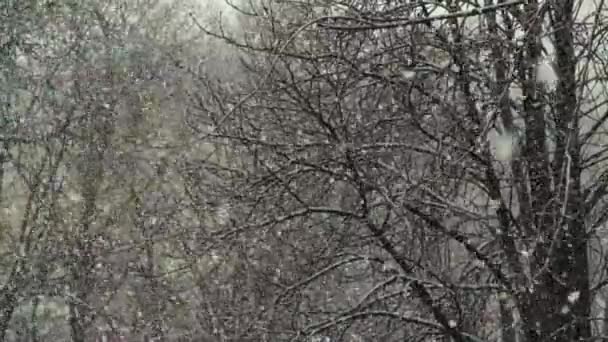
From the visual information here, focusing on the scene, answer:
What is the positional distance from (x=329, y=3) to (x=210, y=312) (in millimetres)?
6892

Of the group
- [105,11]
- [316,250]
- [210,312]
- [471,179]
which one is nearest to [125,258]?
[210,312]

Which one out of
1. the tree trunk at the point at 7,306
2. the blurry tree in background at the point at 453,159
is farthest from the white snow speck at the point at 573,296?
the tree trunk at the point at 7,306

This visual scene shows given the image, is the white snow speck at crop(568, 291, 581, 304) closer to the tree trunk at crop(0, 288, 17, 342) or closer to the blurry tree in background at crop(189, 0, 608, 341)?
the blurry tree in background at crop(189, 0, 608, 341)

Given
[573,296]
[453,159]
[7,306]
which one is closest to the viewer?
[453,159]

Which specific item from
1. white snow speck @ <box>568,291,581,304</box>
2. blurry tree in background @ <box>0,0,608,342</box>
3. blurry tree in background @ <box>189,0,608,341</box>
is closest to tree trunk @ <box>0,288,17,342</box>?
blurry tree in background @ <box>0,0,608,342</box>

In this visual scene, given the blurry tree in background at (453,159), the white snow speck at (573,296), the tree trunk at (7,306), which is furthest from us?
the tree trunk at (7,306)

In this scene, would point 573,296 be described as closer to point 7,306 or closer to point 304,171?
point 304,171

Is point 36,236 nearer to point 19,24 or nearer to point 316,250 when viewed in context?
point 19,24

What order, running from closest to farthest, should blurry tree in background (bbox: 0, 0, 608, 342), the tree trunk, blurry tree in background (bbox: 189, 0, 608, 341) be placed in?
blurry tree in background (bbox: 189, 0, 608, 341) → blurry tree in background (bbox: 0, 0, 608, 342) → the tree trunk

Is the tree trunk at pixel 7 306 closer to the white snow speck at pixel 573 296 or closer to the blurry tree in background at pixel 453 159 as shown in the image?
the blurry tree in background at pixel 453 159

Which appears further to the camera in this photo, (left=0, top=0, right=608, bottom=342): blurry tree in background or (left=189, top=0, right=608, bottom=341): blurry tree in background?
(left=0, top=0, right=608, bottom=342): blurry tree in background

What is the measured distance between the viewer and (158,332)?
1305cm

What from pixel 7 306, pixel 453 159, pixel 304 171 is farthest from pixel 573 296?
pixel 7 306

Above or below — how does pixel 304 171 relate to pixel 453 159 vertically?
above
